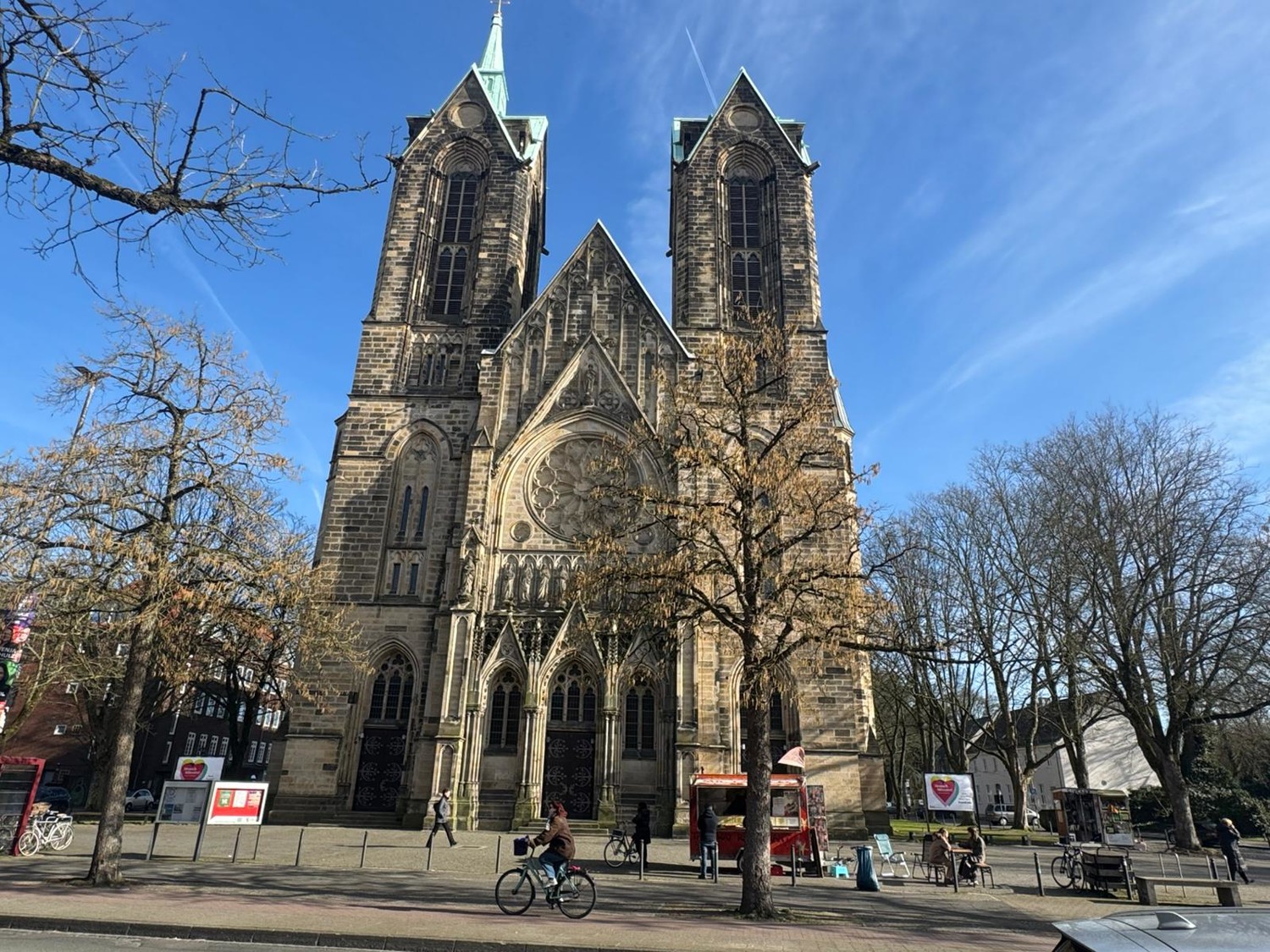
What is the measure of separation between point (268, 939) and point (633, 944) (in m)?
4.31

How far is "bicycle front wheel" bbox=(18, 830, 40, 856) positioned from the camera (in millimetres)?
16625

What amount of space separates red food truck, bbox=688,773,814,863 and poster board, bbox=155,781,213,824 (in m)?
10.7

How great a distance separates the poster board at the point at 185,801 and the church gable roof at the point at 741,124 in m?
31.4

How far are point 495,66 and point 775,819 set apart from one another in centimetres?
4245

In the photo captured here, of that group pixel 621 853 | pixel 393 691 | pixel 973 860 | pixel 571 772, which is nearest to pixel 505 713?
pixel 571 772

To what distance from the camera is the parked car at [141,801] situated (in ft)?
135

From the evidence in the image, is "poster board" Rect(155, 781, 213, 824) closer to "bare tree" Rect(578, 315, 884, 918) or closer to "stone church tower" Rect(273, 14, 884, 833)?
"stone church tower" Rect(273, 14, 884, 833)

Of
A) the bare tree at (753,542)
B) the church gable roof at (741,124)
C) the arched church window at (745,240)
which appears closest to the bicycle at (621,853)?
the bare tree at (753,542)

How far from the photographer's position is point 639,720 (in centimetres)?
2569

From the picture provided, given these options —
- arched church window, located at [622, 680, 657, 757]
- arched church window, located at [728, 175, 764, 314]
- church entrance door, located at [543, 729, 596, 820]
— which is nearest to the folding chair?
arched church window, located at [622, 680, 657, 757]

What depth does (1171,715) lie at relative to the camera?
78.9 ft

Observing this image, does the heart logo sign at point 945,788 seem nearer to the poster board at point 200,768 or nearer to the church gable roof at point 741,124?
the poster board at point 200,768

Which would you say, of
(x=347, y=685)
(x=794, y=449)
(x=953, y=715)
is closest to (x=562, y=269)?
(x=347, y=685)

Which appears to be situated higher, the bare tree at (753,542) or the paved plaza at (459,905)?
the bare tree at (753,542)
